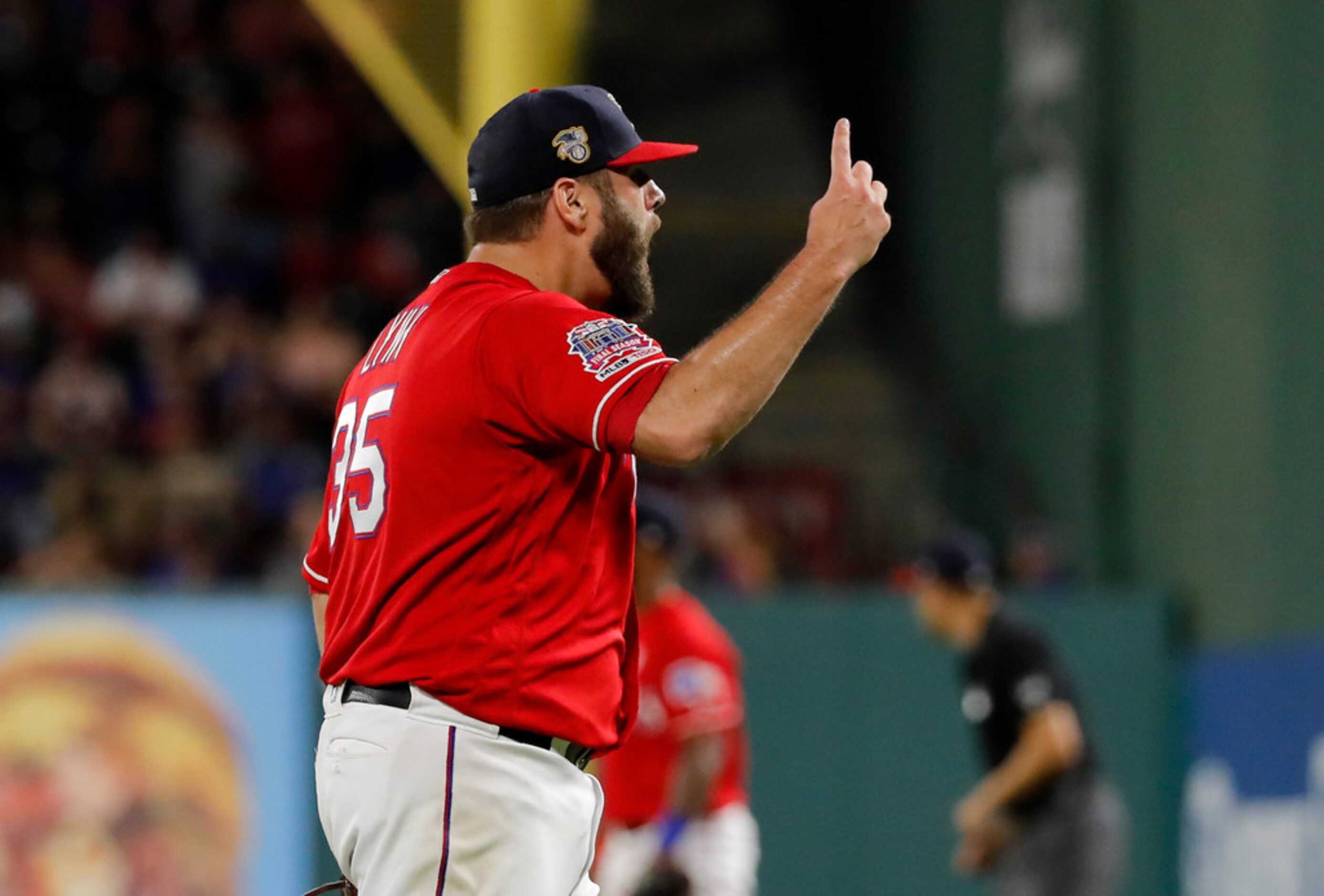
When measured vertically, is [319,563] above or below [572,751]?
above

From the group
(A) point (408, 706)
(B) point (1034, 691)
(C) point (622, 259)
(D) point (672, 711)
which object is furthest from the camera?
(B) point (1034, 691)

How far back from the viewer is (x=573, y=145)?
3309 millimetres

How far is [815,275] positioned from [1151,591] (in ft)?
25.3

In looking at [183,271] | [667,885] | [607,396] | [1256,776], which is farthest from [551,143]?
[183,271]

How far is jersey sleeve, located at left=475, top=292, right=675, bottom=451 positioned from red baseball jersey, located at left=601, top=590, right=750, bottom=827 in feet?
13.4

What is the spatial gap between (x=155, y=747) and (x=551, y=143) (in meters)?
6.27

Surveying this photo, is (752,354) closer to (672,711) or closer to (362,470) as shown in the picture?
(362,470)

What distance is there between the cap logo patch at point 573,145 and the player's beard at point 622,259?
79 millimetres

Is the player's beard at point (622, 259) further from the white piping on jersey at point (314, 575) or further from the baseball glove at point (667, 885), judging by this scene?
the baseball glove at point (667, 885)

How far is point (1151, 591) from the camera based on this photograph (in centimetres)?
1033

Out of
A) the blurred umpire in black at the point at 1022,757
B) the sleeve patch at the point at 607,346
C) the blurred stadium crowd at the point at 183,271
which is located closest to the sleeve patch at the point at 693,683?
the blurred umpire in black at the point at 1022,757

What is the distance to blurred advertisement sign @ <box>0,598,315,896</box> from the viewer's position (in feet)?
28.8

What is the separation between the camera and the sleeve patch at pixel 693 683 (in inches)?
282

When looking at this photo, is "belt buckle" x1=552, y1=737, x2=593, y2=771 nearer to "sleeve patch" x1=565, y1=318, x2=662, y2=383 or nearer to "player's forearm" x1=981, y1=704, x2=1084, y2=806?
"sleeve patch" x1=565, y1=318, x2=662, y2=383
